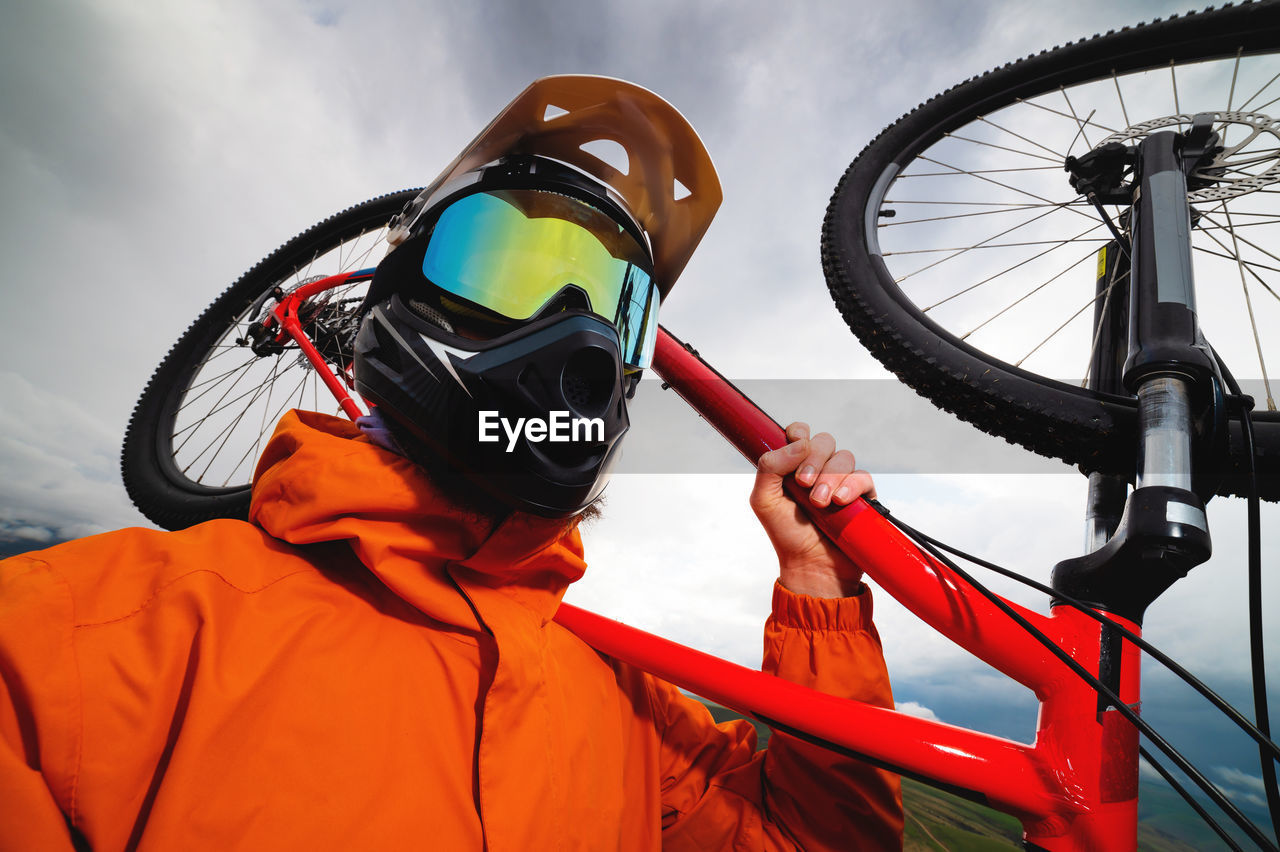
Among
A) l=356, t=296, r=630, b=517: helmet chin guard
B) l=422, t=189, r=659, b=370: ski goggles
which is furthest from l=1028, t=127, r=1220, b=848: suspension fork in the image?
l=422, t=189, r=659, b=370: ski goggles

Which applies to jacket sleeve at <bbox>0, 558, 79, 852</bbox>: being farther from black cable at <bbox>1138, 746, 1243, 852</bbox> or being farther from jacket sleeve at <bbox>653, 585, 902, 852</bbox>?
black cable at <bbox>1138, 746, 1243, 852</bbox>

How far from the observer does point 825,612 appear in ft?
3.78

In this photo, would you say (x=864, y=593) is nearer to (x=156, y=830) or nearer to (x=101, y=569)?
(x=156, y=830)

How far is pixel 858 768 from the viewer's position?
1090mm

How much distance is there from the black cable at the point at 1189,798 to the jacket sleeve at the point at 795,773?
40cm

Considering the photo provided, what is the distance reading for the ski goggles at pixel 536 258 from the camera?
46.7 inches

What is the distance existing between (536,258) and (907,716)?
127cm

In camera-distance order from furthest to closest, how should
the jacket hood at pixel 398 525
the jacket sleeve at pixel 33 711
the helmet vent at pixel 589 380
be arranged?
1. the helmet vent at pixel 589 380
2. the jacket hood at pixel 398 525
3. the jacket sleeve at pixel 33 711

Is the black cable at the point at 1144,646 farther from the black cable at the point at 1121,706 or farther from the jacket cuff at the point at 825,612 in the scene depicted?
the jacket cuff at the point at 825,612

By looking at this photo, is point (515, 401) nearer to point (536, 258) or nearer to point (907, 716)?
point (536, 258)

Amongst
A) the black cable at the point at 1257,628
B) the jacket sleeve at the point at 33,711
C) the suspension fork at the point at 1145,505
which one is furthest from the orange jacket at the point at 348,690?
the black cable at the point at 1257,628

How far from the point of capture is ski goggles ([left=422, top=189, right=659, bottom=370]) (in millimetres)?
1186

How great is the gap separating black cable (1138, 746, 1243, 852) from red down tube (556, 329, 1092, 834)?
0.12 meters

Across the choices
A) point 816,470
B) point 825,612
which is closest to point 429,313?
point 816,470
